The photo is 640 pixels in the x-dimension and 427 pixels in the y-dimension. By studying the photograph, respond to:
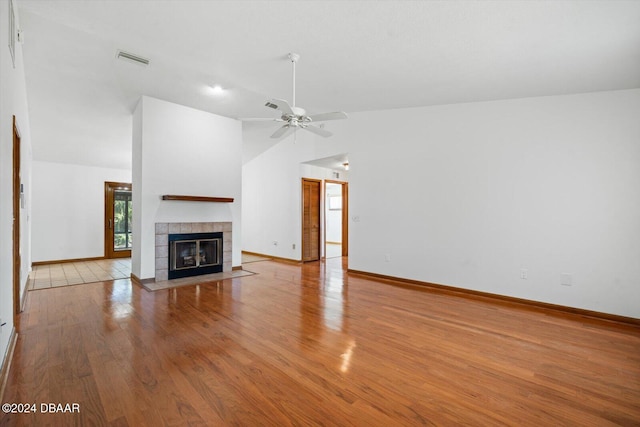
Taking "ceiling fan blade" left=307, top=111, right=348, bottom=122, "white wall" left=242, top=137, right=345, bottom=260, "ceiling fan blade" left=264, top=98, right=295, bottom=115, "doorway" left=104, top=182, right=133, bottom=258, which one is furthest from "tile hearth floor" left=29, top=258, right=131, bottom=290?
"ceiling fan blade" left=307, top=111, right=348, bottom=122

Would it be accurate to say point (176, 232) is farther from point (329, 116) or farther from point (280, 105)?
point (329, 116)

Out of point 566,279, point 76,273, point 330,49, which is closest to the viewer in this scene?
point 330,49

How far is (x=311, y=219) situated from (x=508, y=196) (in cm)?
442

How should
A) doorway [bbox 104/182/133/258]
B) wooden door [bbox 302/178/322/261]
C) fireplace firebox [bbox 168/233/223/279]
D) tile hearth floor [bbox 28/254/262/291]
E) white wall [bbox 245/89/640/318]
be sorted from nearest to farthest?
1. white wall [bbox 245/89/640/318]
2. tile hearth floor [bbox 28/254/262/291]
3. fireplace firebox [bbox 168/233/223/279]
4. wooden door [bbox 302/178/322/261]
5. doorway [bbox 104/182/133/258]

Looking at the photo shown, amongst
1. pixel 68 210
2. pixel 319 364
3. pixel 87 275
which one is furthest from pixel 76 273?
pixel 319 364

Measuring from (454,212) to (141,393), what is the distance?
175 inches

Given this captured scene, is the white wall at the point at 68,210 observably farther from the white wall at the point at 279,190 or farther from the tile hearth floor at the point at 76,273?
the white wall at the point at 279,190

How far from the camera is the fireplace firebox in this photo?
17.1 ft

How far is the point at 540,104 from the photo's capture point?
390 cm

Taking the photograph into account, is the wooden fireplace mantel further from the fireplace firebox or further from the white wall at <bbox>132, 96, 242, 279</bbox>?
the fireplace firebox

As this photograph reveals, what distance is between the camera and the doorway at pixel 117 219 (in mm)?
7605

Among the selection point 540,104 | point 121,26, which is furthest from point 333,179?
point 121,26

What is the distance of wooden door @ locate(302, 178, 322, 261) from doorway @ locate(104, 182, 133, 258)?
14.8 feet

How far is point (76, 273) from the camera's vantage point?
226 inches
